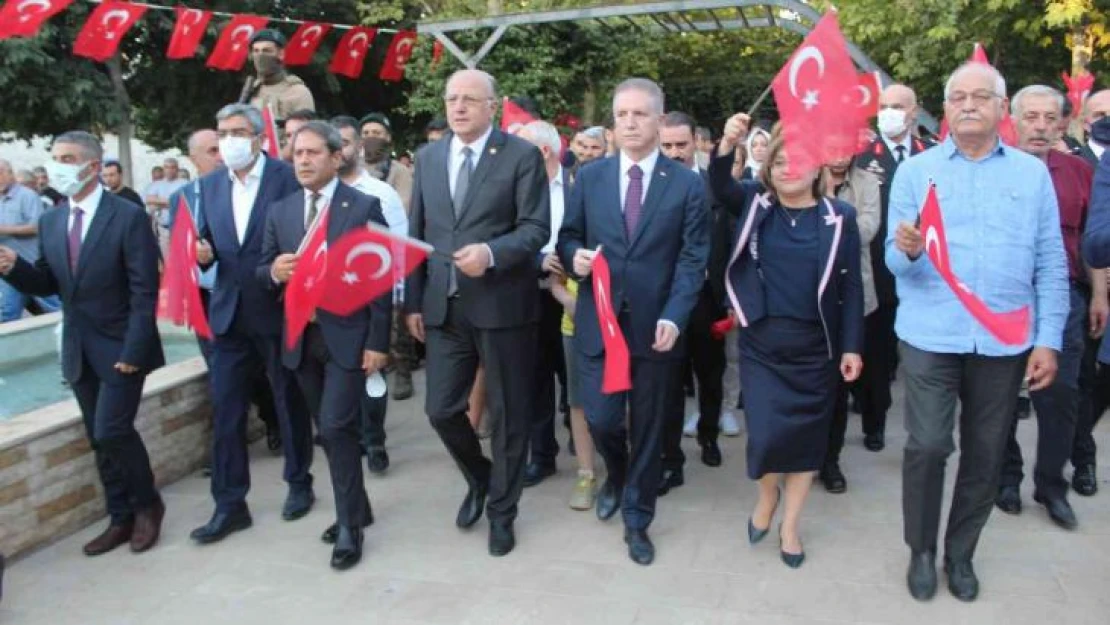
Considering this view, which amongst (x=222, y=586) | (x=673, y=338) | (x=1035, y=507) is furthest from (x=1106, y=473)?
(x=222, y=586)

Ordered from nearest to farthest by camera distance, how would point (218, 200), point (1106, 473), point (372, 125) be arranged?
point (218, 200) → point (1106, 473) → point (372, 125)

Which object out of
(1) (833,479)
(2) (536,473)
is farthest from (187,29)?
(1) (833,479)

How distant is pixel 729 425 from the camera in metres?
5.97

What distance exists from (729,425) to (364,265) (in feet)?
9.63

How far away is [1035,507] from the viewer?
454 cm

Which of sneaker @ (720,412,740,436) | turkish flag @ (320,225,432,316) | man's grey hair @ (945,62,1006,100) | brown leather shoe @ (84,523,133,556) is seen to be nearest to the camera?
man's grey hair @ (945,62,1006,100)

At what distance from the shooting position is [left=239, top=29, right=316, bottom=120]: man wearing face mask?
22.7 ft

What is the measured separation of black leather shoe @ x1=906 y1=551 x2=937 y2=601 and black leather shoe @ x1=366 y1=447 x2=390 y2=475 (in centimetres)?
284

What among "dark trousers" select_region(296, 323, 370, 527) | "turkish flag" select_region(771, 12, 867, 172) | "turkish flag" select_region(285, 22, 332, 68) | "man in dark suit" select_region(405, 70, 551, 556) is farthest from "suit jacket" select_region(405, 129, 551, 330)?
"turkish flag" select_region(285, 22, 332, 68)

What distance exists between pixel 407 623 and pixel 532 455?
1.77m

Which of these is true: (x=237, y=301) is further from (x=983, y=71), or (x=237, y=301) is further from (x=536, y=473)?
(x=983, y=71)

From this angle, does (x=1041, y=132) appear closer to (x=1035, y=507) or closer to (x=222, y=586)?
(x=1035, y=507)

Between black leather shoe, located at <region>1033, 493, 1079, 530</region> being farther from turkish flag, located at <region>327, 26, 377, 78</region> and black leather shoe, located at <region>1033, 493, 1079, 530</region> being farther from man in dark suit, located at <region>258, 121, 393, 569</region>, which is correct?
turkish flag, located at <region>327, 26, 377, 78</region>

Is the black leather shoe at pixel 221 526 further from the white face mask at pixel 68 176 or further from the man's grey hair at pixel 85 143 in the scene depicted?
the man's grey hair at pixel 85 143
